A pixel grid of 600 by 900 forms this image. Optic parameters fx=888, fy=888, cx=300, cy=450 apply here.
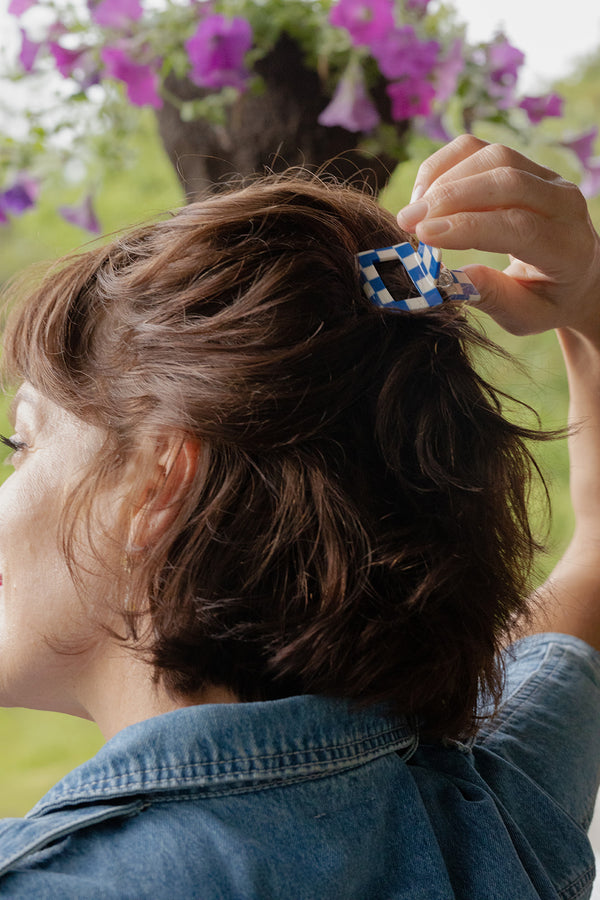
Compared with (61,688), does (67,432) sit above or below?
above

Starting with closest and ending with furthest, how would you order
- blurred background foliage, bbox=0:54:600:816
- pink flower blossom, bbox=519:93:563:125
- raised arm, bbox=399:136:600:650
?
raised arm, bbox=399:136:600:650 < pink flower blossom, bbox=519:93:563:125 < blurred background foliage, bbox=0:54:600:816

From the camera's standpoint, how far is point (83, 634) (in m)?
0.63

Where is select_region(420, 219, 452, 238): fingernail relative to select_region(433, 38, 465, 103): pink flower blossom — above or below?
below

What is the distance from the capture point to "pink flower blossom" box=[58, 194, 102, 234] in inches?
39.5

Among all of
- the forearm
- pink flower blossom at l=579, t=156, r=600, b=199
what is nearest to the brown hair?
the forearm

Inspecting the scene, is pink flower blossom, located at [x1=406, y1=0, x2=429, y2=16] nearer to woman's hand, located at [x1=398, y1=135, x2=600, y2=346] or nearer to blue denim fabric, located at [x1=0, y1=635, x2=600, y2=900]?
woman's hand, located at [x1=398, y1=135, x2=600, y2=346]

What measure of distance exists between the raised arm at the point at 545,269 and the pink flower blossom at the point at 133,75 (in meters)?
0.40

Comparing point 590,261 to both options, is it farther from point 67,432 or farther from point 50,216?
point 50,216

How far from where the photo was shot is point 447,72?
35.6 inches

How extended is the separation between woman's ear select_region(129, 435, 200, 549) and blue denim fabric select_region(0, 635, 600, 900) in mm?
124

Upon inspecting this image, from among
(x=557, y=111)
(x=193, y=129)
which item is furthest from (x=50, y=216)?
(x=557, y=111)

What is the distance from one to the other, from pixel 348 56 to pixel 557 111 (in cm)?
24

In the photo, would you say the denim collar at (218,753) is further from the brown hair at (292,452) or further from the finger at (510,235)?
the finger at (510,235)

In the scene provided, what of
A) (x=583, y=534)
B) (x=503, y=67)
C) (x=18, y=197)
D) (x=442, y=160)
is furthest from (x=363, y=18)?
(x=583, y=534)
